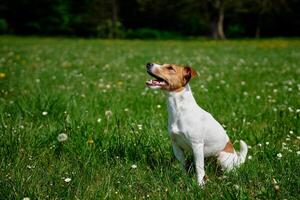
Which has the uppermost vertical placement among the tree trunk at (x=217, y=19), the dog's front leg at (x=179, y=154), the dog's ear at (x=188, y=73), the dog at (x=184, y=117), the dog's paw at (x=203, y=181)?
the dog's ear at (x=188, y=73)

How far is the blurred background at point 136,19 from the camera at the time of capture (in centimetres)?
4747

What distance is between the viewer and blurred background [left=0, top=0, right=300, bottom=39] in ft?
156

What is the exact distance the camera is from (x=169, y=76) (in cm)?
389

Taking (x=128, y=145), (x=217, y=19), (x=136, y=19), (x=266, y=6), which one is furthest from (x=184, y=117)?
(x=136, y=19)

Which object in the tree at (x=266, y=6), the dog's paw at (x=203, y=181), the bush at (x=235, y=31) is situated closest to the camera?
the dog's paw at (x=203, y=181)

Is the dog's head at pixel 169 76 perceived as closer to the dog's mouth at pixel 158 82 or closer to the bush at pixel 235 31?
the dog's mouth at pixel 158 82

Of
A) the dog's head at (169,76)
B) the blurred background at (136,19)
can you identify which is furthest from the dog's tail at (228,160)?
the blurred background at (136,19)

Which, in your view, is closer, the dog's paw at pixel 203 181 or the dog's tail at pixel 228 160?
the dog's paw at pixel 203 181

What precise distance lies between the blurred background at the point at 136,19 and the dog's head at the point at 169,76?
40.9 meters

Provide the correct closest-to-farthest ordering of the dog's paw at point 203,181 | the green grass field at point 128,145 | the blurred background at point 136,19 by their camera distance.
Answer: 1. the green grass field at point 128,145
2. the dog's paw at point 203,181
3. the blurred background at point 136,19

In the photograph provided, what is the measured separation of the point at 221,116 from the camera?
6258 mm

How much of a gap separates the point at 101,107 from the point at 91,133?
1.73 metres

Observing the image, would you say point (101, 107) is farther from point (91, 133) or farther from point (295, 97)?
point (295, 97)

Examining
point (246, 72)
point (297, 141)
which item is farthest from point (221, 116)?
point (246, 72)
